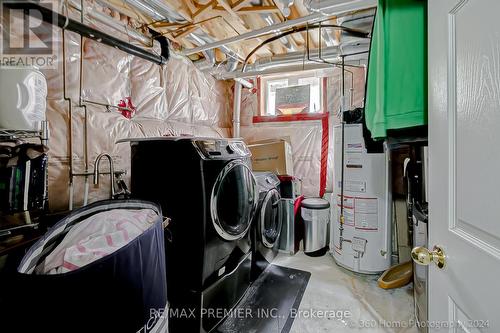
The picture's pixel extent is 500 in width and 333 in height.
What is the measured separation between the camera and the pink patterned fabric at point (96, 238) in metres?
0.86

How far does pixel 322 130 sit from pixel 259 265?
2.04 metres

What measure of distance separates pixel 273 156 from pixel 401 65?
2.33 metres

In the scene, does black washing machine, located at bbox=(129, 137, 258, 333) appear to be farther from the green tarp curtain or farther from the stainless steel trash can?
the stainless steel trash can

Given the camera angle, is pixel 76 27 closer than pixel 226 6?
Yes

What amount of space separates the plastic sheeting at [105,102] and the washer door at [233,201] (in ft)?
3.32

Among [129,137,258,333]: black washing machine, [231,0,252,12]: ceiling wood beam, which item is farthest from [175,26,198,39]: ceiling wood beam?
[129,137,258,333]: black washing machine

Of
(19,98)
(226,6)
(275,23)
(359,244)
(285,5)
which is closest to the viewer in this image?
(19,98)

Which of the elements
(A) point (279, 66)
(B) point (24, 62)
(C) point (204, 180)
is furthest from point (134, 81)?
(A) point (279, 66)

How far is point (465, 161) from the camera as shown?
23.4 inches

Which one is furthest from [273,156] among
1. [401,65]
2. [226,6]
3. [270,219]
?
[401,65]

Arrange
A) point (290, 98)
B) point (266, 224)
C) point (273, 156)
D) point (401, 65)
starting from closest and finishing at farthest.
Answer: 1. point (401, 65)
2. point (266, 224)
3. point (273, 156)
4. point (290, 98)

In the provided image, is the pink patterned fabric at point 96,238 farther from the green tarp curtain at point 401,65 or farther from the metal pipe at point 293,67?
the metal pipe at point 293,67

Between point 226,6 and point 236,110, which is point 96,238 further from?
point 236,110

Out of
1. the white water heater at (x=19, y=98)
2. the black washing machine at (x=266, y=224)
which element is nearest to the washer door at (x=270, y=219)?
the black washing machine at (x=266, y=224)
